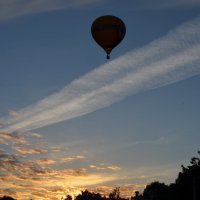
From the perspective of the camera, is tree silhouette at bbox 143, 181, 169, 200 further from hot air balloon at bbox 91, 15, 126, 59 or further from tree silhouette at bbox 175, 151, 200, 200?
hot air balloon at bbox 91, 15, 126, 59

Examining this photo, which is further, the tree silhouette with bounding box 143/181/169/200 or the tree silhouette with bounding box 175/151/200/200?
the tree silhouette with bounding box 143/181/169/200

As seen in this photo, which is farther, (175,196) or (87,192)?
(87,192)

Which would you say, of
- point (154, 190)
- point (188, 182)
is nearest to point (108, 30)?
point (188, 182)

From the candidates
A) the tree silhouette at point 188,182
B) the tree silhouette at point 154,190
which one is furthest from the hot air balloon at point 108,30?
the tree silhouette at point 154,190

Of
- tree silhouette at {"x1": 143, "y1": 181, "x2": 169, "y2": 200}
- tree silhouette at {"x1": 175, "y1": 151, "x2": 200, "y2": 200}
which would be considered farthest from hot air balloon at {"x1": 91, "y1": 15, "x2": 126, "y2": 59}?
tree silhouette at {"x1": 143, "y1": 181, "x2": 169, "y2": 200}

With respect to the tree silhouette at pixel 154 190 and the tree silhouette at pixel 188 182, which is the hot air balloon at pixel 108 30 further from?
the tree silhouette at pixel 154 190

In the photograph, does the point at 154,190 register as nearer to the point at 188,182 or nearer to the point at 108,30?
the point at 188,182

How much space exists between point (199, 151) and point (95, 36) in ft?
157

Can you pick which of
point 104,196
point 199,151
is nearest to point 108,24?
point 199,151

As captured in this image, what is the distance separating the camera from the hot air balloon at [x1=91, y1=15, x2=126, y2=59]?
43.4 m

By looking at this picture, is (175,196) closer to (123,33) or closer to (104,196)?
(123,33)

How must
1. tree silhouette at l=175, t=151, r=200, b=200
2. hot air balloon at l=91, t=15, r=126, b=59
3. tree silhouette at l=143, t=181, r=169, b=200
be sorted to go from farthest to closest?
tree silhouette at l=143, t=181, r=169, b=200 < tree silhouette at l=175, t=151, r=200, b=200 < hot air balloon at l=91, t=15, r=126, b=59

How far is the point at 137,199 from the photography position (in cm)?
13375

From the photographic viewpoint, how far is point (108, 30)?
43.8m
